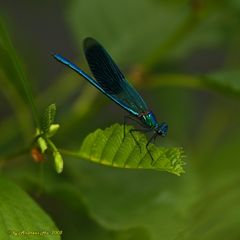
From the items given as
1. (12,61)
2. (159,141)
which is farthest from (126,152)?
(159,141)

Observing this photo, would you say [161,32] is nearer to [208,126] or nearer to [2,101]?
[208,126]

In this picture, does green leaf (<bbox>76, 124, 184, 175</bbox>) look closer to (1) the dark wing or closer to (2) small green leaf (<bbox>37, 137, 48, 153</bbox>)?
(2) small green leaf (<bbox>37, 137, 48, 153</bbox>)

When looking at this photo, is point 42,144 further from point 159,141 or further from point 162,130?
point 159,141

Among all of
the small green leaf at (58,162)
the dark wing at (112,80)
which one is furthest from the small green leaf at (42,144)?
the dark wing at (112,80)

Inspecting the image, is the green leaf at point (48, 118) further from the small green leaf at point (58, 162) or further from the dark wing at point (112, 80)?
the dark wing at point (112, 80)

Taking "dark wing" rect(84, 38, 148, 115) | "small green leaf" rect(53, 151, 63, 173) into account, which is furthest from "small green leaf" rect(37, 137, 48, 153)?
"dark wing" rect(84, 38, 148, 115)

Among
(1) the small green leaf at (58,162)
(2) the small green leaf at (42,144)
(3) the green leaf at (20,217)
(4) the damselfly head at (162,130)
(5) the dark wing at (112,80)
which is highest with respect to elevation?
(5) the dark wing at (112,80)

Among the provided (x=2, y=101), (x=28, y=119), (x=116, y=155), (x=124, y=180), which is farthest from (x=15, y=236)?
(x=2, y=101)
